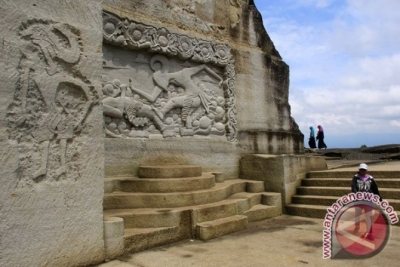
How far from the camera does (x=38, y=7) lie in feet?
12.0

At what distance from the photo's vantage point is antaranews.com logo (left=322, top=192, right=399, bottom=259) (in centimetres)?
429

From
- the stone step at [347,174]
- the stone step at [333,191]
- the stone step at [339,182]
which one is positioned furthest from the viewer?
the stone step at [347,174]

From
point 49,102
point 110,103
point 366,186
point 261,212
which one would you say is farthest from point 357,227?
point 49,102

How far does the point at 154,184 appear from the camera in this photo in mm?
5230

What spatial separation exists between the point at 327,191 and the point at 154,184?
3544mm

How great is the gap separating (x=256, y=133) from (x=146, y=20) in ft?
11.2

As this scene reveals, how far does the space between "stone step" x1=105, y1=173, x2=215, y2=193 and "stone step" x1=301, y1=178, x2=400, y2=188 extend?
292cm

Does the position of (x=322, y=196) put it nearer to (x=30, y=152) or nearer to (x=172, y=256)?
(x=172, y=256)

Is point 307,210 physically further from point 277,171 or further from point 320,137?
point 320,137

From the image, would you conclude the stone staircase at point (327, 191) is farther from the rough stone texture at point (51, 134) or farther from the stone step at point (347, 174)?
the rough stone texture at point (51, 134)

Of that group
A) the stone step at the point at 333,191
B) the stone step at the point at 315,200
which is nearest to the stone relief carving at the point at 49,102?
the stone step at the point at 315,200

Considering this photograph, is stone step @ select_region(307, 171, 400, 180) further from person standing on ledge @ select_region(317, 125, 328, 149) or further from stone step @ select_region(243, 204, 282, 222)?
person standing on ledge @ select_region(317, 125, 328, 149)

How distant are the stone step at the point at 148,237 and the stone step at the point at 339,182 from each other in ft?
11.7

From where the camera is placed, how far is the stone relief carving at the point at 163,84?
5.94 metres
